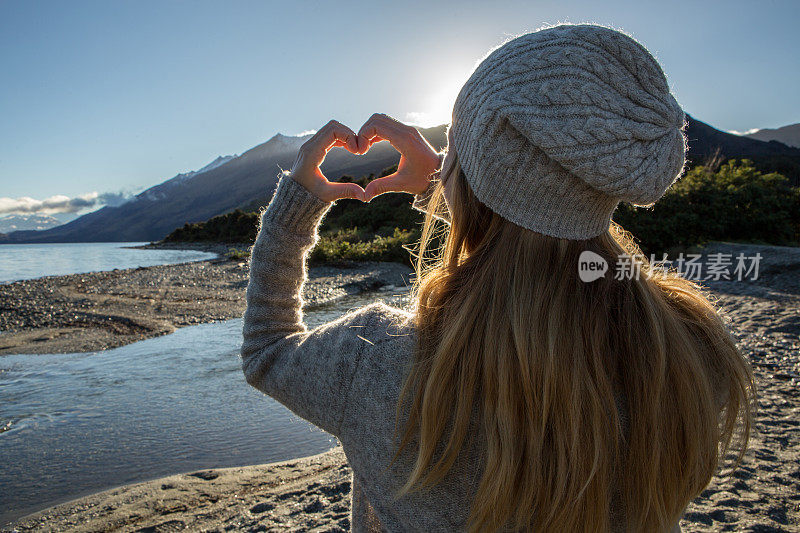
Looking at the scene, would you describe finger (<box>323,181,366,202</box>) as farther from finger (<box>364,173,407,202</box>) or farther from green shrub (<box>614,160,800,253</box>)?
green shrub (<box>614,160,800,253</box>)

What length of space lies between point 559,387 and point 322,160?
79 cm

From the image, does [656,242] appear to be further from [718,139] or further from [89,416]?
[718,139]

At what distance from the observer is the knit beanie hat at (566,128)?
83cm

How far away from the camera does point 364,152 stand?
47.9 inches

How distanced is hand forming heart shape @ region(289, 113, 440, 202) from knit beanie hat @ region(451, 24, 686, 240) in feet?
0.96

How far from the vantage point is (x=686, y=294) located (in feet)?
3.53

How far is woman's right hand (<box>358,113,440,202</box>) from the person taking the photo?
1.21 meters

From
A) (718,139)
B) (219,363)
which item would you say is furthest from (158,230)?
(219,363)

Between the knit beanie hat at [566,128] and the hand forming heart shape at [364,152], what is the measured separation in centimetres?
29

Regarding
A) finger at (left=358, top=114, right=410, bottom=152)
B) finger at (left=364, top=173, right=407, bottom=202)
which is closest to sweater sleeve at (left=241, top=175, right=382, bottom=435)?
finger at (left=364, top=173, right=407, bottom=202)

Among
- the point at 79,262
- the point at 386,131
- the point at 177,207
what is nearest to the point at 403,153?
the point at 386,131

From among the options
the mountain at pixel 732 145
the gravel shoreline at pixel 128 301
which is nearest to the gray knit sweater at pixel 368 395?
the gravel shoreline at pixel 128 301

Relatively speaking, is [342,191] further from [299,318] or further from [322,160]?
[299,318]

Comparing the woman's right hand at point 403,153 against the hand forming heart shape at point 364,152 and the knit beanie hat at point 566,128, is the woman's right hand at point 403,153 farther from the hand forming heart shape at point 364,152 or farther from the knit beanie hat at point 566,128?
the knit beanie hat at point 566,128
